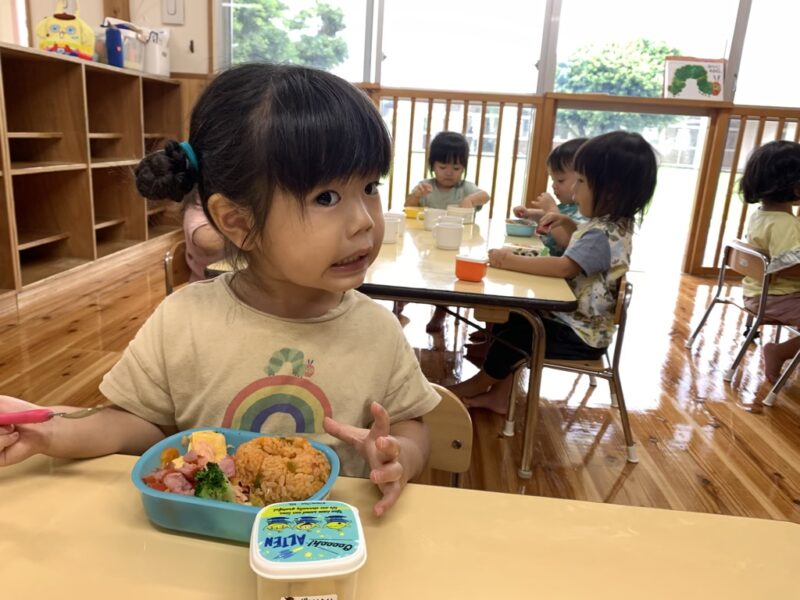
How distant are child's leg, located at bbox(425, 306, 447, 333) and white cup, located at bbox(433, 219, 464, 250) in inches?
45.2

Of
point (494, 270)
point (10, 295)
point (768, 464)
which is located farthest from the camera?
point (10, 295)

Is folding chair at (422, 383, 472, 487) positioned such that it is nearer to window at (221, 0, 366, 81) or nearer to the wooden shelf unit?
the wooden shelf unit

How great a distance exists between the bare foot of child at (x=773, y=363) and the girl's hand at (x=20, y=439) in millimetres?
2953

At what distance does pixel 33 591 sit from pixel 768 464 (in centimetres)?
220

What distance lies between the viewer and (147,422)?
75 cm

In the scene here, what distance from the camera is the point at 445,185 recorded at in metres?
3.35

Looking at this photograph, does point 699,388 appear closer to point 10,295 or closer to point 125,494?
point 125,494

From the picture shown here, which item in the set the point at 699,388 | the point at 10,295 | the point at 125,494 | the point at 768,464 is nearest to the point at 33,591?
the point at 125,494

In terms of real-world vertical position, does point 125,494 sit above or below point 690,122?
below

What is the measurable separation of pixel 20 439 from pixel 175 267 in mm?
1259

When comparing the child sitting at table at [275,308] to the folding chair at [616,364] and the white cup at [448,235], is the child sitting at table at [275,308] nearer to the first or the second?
the folding chair at [616,364]

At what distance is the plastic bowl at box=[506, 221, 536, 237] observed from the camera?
2.56 meters

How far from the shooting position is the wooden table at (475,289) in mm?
1494

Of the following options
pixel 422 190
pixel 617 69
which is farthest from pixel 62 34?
pixel 617 69
